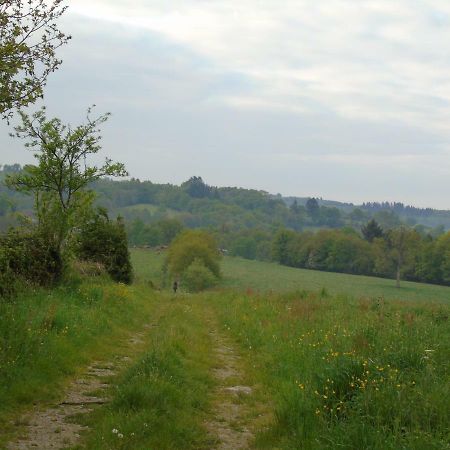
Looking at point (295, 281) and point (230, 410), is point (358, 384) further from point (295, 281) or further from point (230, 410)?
point (295, 281)

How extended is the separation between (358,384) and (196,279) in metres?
57.7

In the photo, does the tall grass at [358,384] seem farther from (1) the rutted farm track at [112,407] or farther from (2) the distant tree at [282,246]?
(2) the distant tree at [282,246]

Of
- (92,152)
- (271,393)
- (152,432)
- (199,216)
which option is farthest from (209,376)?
(199,216)

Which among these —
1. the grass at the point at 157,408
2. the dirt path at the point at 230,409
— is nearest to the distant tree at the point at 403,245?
the dirt path at the point at 230,409

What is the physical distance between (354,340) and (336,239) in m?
101

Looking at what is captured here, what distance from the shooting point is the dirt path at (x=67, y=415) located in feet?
19.2

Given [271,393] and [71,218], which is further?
[71,218]

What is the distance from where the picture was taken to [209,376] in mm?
9391

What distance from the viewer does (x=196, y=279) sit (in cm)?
6412

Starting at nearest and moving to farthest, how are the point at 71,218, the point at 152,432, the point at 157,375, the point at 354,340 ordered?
1. the point at 152,432
2. the point at 157,375
3. the point at 354,340
4. the point at 71,218

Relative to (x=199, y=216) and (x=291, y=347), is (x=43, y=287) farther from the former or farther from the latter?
(x=199, y=216)

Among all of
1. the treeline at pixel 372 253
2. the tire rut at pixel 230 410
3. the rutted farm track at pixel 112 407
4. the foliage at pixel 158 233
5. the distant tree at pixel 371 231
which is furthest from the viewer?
the foliage at pixel 158 233

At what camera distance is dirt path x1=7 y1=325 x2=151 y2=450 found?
585 cm

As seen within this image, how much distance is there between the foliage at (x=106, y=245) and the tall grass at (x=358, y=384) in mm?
14854
